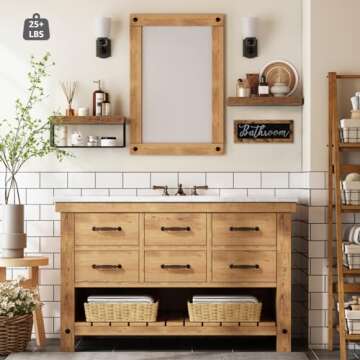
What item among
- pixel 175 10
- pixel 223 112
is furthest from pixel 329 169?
pixel 175 10

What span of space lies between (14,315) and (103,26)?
7.28ft

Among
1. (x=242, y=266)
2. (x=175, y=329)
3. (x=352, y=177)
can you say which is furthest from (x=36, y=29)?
(x=352, y=177)

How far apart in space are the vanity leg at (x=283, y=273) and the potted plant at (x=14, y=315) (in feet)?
5.50

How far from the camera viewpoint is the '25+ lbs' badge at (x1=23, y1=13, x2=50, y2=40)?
220 inches

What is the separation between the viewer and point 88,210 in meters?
4.96

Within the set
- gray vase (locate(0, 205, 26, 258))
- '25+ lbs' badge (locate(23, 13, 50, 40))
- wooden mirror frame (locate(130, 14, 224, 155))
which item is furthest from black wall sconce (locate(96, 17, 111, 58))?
gray vase (locate(0, 205, 26, 258))

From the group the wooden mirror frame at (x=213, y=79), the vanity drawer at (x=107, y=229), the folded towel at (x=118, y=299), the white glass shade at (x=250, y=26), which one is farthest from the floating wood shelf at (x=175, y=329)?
the white glass shade at (x=250, y=26)

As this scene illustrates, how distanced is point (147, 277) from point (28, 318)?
0.87 m

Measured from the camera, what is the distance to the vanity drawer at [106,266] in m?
4.98

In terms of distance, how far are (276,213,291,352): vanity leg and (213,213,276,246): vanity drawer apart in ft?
0.18

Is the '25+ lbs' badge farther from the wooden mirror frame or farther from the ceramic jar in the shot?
the ceramic jar

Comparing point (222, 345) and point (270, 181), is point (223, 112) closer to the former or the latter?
point (270, 181)

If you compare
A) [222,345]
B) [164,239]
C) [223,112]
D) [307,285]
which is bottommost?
[222,345]

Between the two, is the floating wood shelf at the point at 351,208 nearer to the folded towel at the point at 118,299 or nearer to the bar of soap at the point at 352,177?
the bar of soap at the point at 352,177
